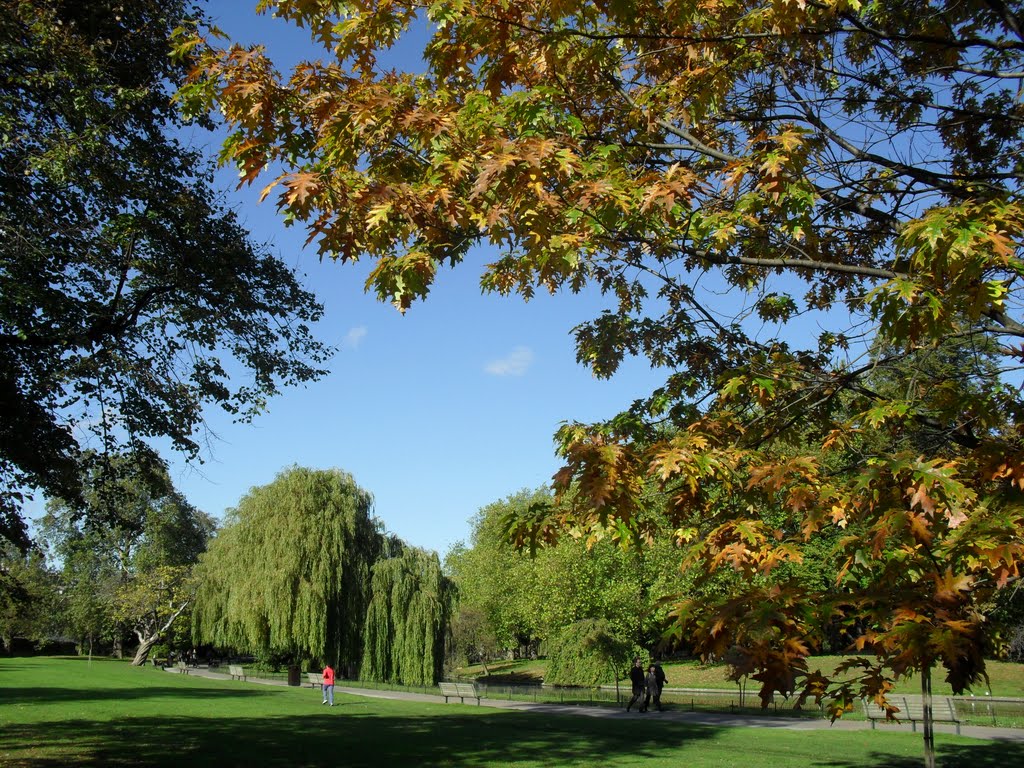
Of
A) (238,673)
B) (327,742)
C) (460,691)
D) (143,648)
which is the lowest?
(143,648)

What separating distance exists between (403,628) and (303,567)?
4592 millimetres

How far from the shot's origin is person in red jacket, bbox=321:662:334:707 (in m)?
22.7

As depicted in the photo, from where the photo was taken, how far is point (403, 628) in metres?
30.7

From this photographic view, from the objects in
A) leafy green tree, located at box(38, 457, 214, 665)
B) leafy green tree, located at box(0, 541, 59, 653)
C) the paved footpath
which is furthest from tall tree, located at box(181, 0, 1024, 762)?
leafy green tree, located at box(0, 541, 59, 653)

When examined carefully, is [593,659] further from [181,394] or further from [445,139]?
[445,139]

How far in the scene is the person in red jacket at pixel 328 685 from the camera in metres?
22.7

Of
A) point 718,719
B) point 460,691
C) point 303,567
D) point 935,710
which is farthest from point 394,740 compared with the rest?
point 303,567

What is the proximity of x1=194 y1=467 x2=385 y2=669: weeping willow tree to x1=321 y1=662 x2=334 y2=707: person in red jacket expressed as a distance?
Result: 6322 millimetres

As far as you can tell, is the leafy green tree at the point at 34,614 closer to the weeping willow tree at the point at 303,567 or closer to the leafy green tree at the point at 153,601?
the leafy green tree at the point at 153,601

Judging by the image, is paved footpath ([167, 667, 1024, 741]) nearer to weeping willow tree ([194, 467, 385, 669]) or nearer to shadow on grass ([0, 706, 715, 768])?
shadow on grass ([0, 706, 715, 768])

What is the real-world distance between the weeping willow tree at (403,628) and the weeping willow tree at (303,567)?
69cm

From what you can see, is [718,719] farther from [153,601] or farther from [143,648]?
[143,648]

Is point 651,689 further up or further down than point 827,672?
further up

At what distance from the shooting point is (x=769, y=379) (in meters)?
4.94
